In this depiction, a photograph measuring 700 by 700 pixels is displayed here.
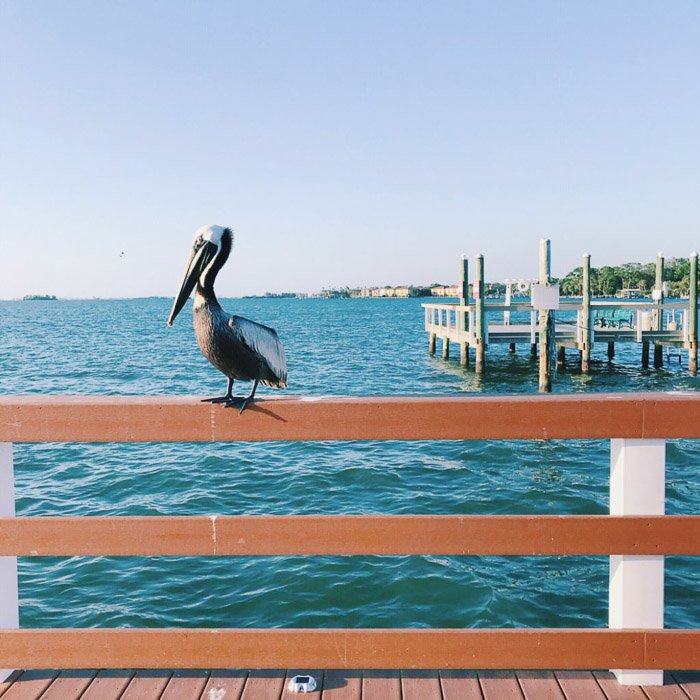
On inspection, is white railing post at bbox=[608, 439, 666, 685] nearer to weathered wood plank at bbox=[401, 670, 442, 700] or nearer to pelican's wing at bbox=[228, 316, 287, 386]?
weathered wood plank at bbox=[401, 670, 442, 700]

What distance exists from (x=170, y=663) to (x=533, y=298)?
16003mm

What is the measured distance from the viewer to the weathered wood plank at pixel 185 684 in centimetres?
218

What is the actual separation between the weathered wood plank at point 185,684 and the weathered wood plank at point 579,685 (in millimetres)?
1250

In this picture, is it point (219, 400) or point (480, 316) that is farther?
point (480, 316)

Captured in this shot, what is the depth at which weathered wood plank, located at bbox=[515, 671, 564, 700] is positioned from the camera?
212 centimetres

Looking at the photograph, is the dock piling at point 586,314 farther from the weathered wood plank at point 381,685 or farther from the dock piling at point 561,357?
the weathered wood plank at point 381,685

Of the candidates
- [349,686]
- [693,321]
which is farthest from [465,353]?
[349,686]

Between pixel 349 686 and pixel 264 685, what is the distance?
0.30 meters

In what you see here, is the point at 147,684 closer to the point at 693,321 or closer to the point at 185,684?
the point at 185,684

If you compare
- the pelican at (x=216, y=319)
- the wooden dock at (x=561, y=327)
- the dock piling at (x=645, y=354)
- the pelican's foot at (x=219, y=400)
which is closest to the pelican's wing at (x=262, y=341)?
the pelican at (x=216, y=319)

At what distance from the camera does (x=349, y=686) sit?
7.25ft

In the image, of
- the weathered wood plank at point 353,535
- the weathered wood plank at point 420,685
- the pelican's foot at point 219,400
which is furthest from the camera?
the pelican's foot at point 219,400

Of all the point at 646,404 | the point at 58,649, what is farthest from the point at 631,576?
the point at 58,649

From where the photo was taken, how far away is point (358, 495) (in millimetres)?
8625
